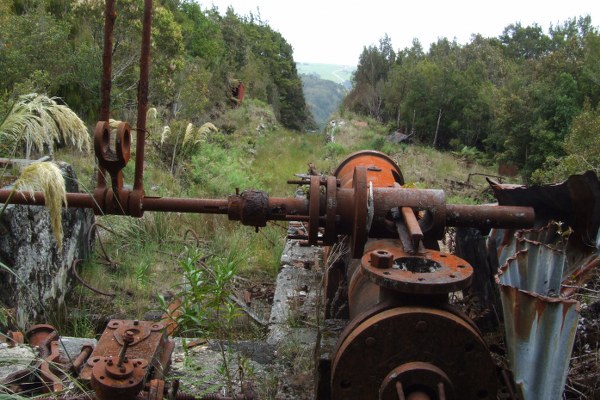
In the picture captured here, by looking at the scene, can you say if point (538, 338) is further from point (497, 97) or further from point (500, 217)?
point (497, 97)

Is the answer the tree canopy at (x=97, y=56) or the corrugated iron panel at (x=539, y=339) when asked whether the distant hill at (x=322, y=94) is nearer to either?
the tree canopy at (x=97, y=56)

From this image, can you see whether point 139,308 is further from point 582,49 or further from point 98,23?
point 582,49

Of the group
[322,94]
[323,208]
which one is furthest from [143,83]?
[322,94]

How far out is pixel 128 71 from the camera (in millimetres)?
11156

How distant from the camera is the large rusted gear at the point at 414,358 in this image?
5.64 ft

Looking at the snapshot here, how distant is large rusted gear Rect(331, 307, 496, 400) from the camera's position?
1.72 meters

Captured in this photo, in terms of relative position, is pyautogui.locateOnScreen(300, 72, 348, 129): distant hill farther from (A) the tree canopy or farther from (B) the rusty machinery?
(B) the rusty machinery

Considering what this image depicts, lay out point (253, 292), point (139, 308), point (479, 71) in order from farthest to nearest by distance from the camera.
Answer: point (479, 71) < point (253, 292) < point (139, 308)

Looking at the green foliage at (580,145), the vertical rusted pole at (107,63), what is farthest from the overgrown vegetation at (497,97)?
the vertical rusted pole at (107,63)

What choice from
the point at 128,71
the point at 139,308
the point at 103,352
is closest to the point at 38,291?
the point at 139,308

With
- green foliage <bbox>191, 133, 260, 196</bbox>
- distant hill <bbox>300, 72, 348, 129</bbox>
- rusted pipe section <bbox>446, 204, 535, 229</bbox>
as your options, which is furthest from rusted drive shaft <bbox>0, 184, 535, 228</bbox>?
distant hill <bbox>300, 72, 348, 129</bbox>

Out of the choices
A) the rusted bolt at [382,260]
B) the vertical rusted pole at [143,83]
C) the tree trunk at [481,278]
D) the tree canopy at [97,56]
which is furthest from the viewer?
the tree canopy at [97,56]

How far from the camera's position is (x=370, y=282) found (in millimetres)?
2275

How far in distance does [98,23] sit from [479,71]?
16.3 meters
